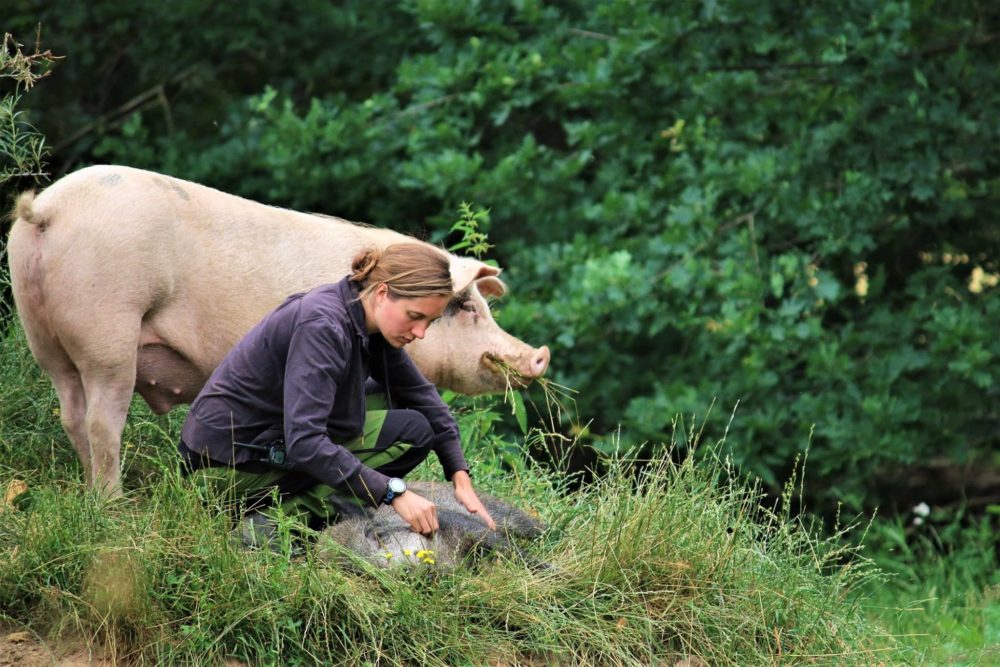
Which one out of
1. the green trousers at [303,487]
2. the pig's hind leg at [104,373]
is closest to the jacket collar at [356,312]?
the green trousers at [303,487]

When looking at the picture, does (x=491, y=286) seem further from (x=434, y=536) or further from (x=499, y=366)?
(x=434, y=536)

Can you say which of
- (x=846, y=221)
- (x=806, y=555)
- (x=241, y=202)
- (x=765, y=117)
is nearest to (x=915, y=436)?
(x=846, y=221)

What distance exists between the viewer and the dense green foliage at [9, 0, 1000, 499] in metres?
9.10

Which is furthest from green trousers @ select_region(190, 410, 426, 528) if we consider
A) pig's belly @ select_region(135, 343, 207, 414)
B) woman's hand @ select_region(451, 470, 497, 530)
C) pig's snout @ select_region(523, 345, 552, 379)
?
pig's snout @ select_region(523, 345, 552, 379)

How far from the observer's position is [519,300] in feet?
31.8

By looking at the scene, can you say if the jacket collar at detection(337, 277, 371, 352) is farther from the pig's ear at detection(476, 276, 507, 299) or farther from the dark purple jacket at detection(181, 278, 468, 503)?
the pig's ear at detection(476, 276, 507, 299)

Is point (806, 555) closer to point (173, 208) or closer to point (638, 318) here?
Answer: point (173, 208)

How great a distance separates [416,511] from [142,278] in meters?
1.57

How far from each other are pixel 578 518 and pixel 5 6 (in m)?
8.21

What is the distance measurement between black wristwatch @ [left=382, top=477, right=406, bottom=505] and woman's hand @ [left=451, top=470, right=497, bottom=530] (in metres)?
0.39

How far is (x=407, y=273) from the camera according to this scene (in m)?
4.36

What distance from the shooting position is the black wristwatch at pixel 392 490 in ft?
13.8

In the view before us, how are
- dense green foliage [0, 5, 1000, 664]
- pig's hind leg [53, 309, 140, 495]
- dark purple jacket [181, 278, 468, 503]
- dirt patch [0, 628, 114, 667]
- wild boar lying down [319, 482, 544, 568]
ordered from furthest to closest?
dense green foliage [0, 5, 1000, 664] < pig's hind leg [53, 309, 140, 495] < wild boar lying down [319, 482, 544, 568] < dark purple jacket [181, 278, 468, 503] < dirt patch [0, 628, 114, 667]

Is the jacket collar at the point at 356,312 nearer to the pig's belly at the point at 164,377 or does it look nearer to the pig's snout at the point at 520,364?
the pig's belly at the point at 164,377
